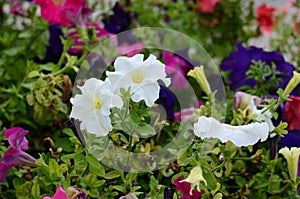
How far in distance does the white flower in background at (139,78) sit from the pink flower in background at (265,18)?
0.84 m

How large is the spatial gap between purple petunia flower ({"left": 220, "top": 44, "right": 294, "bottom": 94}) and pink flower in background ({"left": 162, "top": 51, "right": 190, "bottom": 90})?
0.28 ft

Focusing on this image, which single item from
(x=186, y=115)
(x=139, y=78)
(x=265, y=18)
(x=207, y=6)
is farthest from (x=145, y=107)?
(x=265, y=18)

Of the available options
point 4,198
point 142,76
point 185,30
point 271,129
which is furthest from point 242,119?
point 185,30

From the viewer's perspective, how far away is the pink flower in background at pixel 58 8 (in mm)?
1142

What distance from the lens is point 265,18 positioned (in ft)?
4.88

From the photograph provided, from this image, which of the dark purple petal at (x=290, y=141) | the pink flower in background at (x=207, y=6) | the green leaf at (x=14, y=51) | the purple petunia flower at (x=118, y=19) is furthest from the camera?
the pink flower in background at (x=207, y=6)

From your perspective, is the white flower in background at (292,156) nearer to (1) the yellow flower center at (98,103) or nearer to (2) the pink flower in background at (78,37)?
(1) the yellow flower center at (98,103)

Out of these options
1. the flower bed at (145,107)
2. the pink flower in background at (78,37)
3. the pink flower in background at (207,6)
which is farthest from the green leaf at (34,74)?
the pink flower in background at (207,6)

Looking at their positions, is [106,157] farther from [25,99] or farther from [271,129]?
[25,99]

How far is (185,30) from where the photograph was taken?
4.57 ft

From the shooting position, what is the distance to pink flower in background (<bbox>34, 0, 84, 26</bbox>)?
1.14 meters

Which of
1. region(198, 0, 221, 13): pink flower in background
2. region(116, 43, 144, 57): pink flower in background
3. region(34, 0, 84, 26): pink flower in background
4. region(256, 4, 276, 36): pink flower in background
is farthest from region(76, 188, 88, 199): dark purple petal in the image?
region(256, 4, 276, 36): pink flower in background

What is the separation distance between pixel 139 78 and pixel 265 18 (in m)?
0.85

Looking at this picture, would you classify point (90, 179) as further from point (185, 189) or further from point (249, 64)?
point (249, 64)
